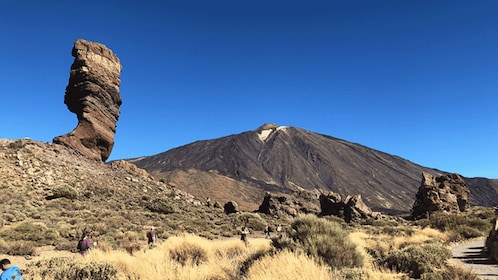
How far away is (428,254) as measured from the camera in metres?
9.12

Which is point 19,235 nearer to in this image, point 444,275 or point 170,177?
point 444,275

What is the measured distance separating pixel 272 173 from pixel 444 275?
150 meters

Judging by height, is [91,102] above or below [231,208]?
above

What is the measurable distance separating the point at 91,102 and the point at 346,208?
29822mm

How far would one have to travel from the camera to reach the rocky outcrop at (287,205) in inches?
1657

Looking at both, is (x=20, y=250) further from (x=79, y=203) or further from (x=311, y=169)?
(x=311, y=169)

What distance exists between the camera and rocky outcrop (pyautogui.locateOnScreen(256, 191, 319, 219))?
138ft

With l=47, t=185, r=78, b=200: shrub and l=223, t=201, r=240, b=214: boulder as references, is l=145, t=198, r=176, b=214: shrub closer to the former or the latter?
l=47, t=185, r=78, b=200: shrub

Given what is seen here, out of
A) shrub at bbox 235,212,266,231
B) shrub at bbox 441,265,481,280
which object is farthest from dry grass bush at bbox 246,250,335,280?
shrub at bbox 235,212,266,231

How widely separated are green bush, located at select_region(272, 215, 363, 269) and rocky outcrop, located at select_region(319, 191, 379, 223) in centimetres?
3052

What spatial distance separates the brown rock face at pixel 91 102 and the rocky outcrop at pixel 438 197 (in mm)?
36580

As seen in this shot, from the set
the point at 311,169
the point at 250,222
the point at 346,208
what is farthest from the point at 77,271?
the point at 311,169

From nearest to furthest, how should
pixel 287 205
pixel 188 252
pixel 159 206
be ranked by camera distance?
pixel 188 252
pixel 159 206
pixel 287 205

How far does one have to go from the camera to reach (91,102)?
34.3m
